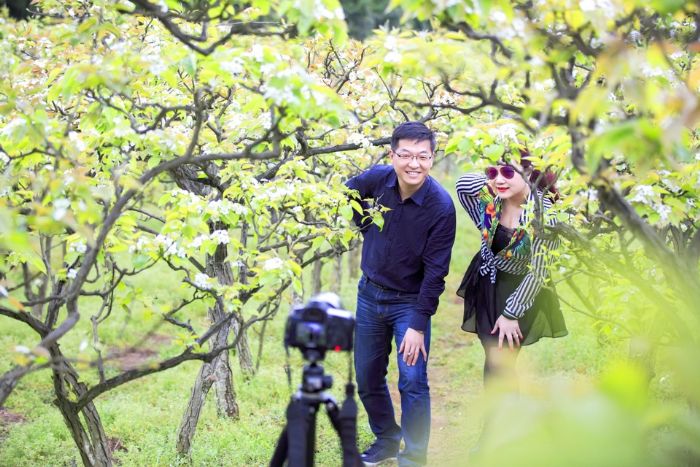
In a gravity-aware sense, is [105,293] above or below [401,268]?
below

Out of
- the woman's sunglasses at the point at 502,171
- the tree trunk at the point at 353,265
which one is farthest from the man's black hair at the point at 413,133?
the tree trunk at the point at 353,265

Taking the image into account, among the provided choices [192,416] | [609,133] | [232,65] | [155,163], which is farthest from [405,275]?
[609,133]

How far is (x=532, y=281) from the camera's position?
16.0ft

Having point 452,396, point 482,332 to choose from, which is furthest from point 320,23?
point 452,396

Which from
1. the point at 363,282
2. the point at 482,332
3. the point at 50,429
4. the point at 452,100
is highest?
the point at 452,100

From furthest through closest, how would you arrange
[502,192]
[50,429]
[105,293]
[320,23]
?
[50,429]
[502,192]
[105,293]
[320,23]

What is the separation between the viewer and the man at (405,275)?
4.94m

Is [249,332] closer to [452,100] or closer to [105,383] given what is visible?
[452,100]

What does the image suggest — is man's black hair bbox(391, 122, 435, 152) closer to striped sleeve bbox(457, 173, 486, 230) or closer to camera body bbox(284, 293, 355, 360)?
striped sleeve bbox(457, 173, 486, 230)

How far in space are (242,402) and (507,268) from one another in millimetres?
3597

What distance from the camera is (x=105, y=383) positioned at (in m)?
Result: 4.09

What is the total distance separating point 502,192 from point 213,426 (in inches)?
140

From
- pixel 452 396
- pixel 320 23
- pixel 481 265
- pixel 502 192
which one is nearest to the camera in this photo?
pixel 320 23

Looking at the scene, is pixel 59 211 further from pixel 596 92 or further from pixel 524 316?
pixel 524 316
